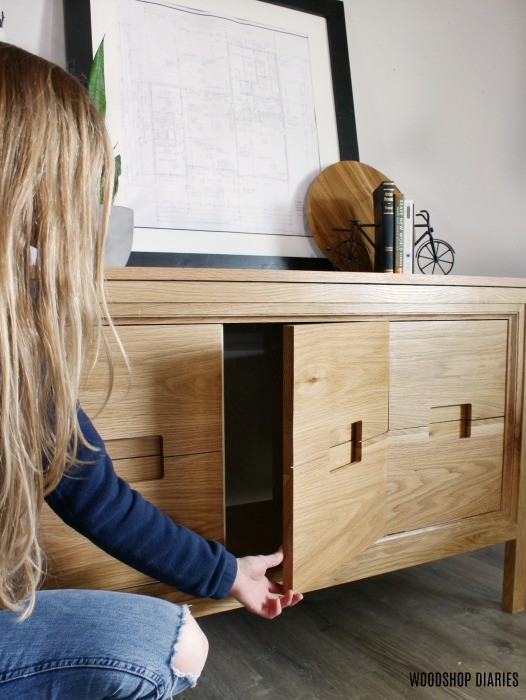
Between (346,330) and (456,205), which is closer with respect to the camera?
(346,330)

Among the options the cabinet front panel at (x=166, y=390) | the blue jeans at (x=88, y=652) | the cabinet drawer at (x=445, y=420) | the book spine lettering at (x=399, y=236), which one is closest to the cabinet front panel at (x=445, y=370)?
the cabinet drawer at (x=445, y=420)

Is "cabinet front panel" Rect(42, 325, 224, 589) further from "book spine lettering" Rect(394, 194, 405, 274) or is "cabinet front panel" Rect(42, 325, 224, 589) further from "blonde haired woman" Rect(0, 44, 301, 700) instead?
"book spine lettering" Rect(394, 194, 405, 274)

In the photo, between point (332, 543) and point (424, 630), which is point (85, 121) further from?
point (424, 630)

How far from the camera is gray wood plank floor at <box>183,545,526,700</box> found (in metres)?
0.98

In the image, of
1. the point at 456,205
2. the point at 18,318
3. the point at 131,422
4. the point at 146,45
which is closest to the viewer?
the point at 18,318

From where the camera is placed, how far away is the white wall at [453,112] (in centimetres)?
159

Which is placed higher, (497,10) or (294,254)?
(497,10)

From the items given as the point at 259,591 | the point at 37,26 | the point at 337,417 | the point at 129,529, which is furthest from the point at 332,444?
the point at 37,26

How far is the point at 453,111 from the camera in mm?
1742

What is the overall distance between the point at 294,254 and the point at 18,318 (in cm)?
90

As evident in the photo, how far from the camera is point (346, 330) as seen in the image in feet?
2.86

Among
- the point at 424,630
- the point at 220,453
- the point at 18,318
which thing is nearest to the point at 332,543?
the point at 220,453

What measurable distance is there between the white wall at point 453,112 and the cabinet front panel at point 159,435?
95 centimetres

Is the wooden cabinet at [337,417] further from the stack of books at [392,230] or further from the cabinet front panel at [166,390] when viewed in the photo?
the stack of books at [392,230]
